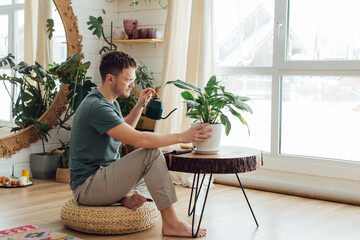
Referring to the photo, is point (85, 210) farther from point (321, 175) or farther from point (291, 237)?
point (321, 175)

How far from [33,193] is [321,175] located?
2.19m

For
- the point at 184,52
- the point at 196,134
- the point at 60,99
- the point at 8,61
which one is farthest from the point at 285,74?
the point at 8,61

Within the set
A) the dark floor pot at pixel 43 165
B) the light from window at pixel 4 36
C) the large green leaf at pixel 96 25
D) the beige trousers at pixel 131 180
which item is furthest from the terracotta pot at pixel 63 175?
the beige trousers at pixel 131 180

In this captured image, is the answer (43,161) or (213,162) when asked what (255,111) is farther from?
(43,161)

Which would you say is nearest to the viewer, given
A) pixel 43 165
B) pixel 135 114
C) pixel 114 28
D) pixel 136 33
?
pixel 135 114

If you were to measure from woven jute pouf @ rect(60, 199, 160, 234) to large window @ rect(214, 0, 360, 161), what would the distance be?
64.4 inches

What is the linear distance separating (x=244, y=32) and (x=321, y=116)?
3.19 feet

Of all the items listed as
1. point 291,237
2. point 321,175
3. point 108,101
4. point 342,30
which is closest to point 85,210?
point 108,101

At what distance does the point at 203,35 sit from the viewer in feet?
13.6

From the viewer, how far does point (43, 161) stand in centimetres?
439

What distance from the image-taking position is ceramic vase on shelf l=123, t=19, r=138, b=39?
4779mm

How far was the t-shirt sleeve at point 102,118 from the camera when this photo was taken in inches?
105

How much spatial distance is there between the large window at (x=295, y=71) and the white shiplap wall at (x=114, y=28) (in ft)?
2.15

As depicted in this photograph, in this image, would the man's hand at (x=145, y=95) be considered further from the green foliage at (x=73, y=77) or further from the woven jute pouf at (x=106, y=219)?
the green foliage at (x=73, y=77)
